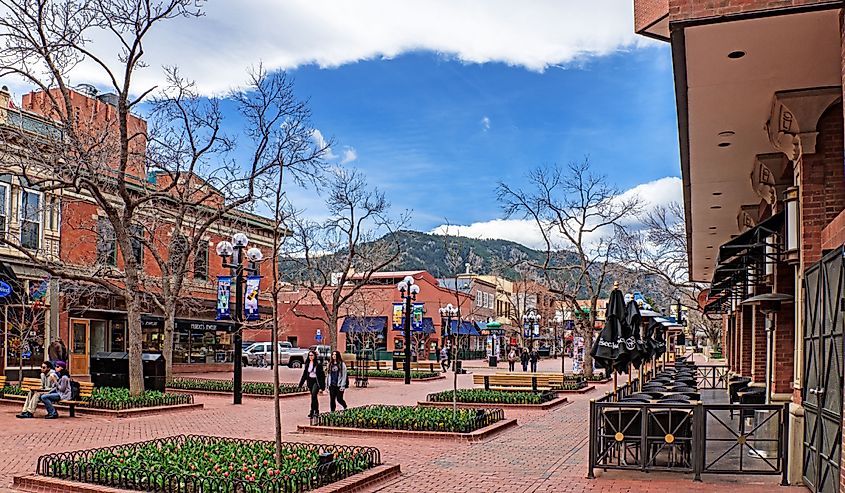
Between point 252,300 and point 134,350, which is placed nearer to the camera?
point 134,350

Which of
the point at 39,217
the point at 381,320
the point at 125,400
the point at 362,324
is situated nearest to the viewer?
the point at 125,400

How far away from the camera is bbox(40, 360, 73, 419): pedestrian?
18.0m

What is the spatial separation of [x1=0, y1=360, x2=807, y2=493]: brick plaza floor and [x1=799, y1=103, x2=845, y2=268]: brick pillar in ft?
10.1

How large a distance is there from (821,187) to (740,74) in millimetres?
2244

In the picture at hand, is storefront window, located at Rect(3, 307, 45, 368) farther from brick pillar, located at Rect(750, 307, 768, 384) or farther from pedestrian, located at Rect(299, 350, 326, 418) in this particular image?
brick pillar, located at Rect(750, 307, 768, 384)

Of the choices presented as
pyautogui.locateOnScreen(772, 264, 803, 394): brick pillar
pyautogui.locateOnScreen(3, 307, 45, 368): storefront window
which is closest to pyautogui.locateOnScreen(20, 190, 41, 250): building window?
pyautogui.locateOnScreen(3, 307, 45, 368): storefront window

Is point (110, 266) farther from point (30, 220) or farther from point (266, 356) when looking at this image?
point (266, 356)

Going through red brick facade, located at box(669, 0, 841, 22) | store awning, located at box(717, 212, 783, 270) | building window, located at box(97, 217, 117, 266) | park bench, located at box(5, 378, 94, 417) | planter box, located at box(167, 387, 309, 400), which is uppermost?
red brick facade, located at box(669, 0, 841, 22)

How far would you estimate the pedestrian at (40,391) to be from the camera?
18047 millimetres

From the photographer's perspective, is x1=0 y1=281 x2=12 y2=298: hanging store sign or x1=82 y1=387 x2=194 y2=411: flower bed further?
x1=0 y1=281 x2=12 y2=298: hanging store sign

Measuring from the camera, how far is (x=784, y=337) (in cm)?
1396

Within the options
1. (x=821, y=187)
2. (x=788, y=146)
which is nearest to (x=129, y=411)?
(x=788, y=146)

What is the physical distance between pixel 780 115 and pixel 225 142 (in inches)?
665

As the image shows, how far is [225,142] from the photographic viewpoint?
23922 millimetres
